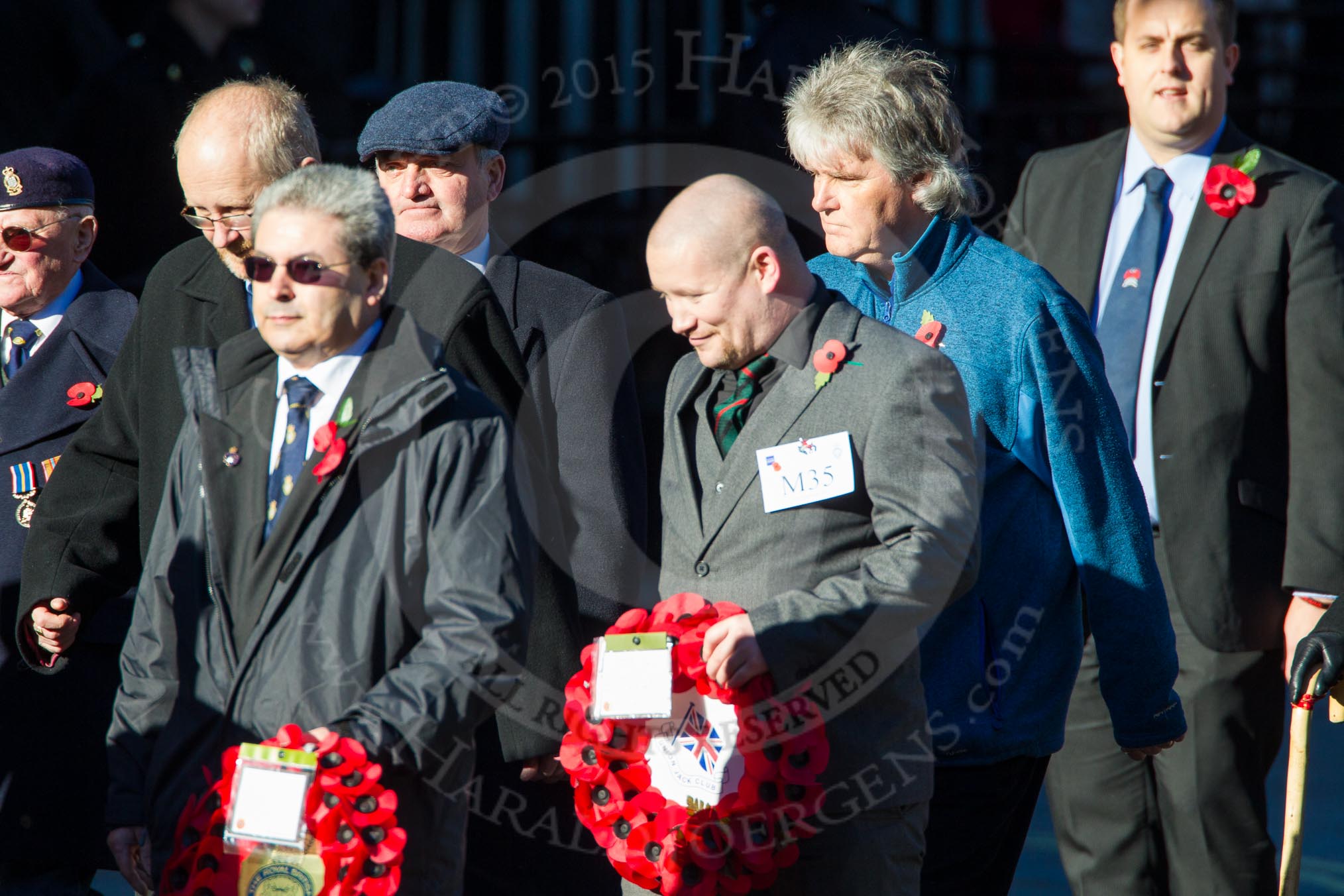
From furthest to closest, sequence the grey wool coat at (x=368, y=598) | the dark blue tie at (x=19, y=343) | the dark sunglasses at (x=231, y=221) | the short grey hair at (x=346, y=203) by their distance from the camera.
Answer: the dark blue tie at (x=19, y=343)
the dark sunglasses at (x=231, y=221)
the short grey hair at (x=346, y=203)
the grey wool coat at (x=368, y=598)

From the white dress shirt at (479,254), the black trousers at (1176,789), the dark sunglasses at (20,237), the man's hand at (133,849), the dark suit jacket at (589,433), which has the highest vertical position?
the dark sunglasses at (20,237)

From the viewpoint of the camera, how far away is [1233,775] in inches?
163

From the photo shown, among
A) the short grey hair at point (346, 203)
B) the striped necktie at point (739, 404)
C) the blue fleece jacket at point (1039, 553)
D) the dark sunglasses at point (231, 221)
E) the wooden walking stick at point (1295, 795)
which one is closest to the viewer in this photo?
the short grey hair at point (346, 203)

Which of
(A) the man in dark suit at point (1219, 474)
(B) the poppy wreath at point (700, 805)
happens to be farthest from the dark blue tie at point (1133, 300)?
(B) the poppy wreath at point (700, 805)

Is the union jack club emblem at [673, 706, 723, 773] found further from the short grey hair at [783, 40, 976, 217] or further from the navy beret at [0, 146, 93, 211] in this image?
the navy beret at [0, 146, 93, 211]

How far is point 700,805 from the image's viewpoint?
276 centimetres

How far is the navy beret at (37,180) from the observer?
4.01 metres

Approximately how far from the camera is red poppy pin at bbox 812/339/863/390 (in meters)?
2.87

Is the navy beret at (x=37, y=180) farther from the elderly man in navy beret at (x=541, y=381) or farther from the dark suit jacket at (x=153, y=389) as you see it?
the elderly man in navy beret at (x=541, y=381)

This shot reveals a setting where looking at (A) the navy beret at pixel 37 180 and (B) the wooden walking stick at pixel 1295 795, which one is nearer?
(B) the wooden walking stick at pixel 1295 795

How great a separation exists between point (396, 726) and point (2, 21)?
449cm

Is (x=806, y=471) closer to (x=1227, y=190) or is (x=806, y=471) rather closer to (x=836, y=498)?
(x=836, y=498)

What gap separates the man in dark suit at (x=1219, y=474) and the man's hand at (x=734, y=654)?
167 centimetres

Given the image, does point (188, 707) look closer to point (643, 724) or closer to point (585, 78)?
point (643, 724)
